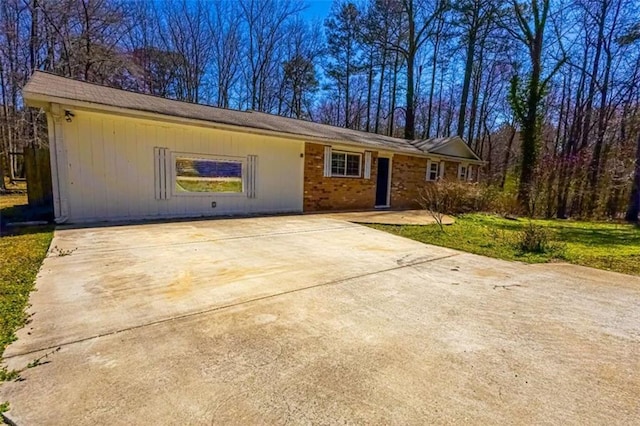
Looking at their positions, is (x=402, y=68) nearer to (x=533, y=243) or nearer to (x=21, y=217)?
(x=533, y=243)

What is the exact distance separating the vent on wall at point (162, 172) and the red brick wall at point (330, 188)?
4058 mm

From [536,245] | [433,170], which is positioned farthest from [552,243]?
[433,170]

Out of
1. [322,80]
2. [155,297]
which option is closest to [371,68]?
[322,80]

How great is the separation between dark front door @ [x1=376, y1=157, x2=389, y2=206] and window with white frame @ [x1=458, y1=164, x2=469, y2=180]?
548cm

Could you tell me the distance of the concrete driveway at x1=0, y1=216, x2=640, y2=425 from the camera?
1.75 meters

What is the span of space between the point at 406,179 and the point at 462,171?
15.8 ft

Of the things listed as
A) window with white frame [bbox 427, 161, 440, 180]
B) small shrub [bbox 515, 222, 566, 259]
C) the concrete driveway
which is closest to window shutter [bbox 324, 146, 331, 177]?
window with white frame [bbox 427, 161, 440, 180]

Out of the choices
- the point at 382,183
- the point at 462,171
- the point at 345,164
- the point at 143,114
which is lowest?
the point at 382,183

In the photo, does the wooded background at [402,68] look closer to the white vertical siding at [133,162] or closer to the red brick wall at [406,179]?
the red brick wall at [406,179]

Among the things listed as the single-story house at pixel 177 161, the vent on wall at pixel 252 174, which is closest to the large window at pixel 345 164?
the single-story house at pixel 177 161

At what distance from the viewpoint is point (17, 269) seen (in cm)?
369

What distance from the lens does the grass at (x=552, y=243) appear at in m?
5.38

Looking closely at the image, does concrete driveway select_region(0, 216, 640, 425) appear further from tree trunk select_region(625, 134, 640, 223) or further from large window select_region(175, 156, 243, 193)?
tree trunk select_region(625, 134, 640, 223)

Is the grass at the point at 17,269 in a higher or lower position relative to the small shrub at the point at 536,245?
lower
